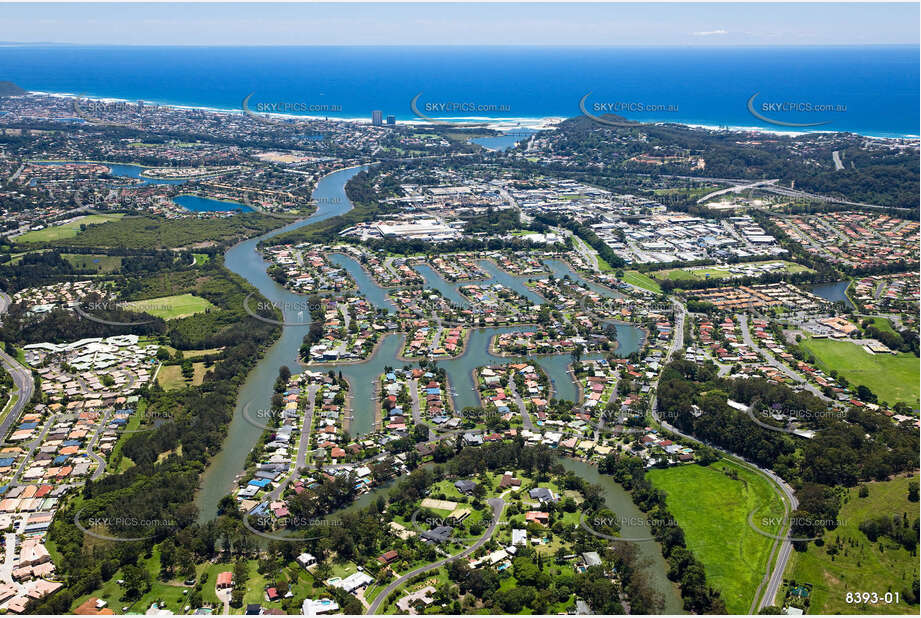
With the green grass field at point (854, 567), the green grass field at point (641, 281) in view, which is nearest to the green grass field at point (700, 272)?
the green grass field at point (641, 281)

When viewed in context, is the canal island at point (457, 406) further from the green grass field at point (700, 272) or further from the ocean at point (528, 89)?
the ocean at point (528, 89)

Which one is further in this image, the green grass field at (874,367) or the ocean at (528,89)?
the ocean at (528,89)

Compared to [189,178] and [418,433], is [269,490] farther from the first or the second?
[189,178]

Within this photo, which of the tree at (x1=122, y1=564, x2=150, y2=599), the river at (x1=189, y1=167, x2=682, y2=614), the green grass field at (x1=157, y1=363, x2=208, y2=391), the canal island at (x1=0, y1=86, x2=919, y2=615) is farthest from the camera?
the green grass field at (x1=157, y1=363, x2=208, y2=391)

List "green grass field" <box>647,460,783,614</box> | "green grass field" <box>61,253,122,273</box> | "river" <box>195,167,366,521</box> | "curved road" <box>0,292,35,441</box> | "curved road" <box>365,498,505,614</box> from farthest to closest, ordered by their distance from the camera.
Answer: "green grass field" <box>61,253,122,273</box>, "curved road" <box>0,292,35,441</box>, "river" <box>195,167,366,521</box>, "green grass field" <box>647,460,783,614</box>, "curved road" <box>365,498,505,614</box>

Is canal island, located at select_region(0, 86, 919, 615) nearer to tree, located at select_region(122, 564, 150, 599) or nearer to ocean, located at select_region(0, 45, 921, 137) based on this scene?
tree, located at select_region(122, 564, 150, 599)

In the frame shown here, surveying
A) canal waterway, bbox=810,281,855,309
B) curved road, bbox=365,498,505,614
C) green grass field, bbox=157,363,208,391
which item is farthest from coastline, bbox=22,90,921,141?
curved road, bbox=365,498,505,614

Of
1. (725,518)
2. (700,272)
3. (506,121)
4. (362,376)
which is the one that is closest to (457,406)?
(362,376)

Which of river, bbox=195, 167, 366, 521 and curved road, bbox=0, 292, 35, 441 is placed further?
curved road, bbox=0, 292, 35, 441

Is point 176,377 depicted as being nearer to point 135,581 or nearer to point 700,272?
point 135,581
